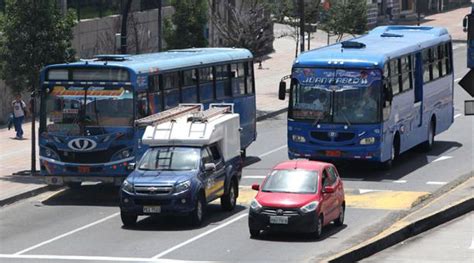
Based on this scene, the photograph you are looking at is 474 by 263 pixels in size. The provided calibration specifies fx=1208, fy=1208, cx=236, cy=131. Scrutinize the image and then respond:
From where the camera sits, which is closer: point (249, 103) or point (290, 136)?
point (290, 136)

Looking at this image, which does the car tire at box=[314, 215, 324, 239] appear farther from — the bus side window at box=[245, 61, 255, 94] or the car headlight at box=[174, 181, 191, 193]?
the bus side window at box=[245, 61, 255, 94]

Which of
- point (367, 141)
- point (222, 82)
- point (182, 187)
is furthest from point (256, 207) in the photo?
point (222, 82)

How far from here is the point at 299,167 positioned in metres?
25.0

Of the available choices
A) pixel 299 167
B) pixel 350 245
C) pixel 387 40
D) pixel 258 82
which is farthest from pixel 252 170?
pixel 258 82

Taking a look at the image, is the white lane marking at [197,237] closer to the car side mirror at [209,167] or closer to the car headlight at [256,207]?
the car side mirror at [209,167]

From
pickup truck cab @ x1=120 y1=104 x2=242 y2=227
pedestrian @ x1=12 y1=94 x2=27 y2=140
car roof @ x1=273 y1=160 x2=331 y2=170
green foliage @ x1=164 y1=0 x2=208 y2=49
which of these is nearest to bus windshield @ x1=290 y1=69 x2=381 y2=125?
pickup truck cab @ x1=120 y1=104 x2=242 y2=227

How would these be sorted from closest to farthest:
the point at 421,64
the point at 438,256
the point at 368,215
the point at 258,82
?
the point at 438,256 → the point at 368,215 → the point at 421,64 → the point at 258,82

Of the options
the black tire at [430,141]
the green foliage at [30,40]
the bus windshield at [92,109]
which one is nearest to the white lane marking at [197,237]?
the bus windshield at [92,109]

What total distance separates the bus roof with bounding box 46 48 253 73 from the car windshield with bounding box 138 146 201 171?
343cm

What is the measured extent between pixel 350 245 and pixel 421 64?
14.7 meters

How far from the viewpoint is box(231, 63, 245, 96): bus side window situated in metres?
36.5

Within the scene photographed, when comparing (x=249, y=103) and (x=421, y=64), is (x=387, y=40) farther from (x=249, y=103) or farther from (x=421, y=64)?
(x=249, y=103)

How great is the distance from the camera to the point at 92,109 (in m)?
29.4

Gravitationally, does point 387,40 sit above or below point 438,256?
above
